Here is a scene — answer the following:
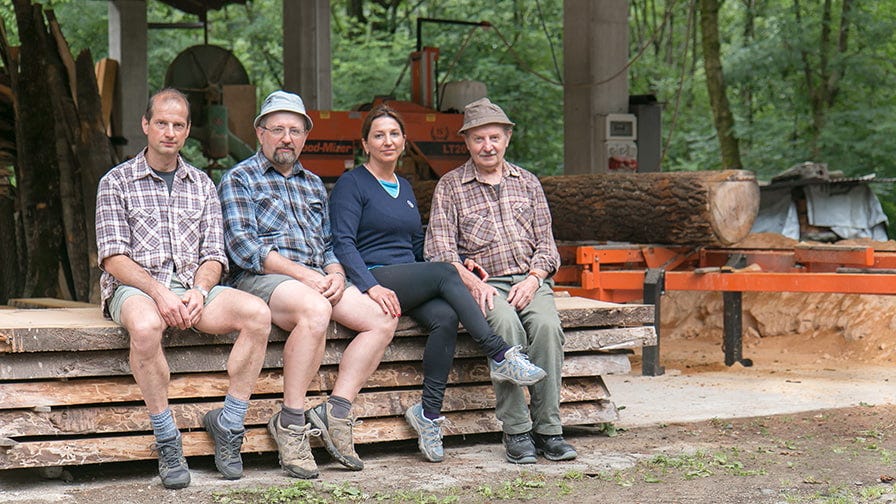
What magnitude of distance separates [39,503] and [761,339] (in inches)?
271

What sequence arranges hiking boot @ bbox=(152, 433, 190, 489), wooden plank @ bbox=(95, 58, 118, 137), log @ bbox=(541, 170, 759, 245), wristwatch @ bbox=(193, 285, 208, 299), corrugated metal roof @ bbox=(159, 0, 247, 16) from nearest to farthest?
hiking boot @ bbox=(152, 433, 190, 489) < wristwatch @ bbox=(193, 285, 208, 299) < log @ bbox=(541, 170, 759, 245) < wooden plank @ bbox=(95, 58, 118, 137) < corrugated metal roof @ bbox=(159, 0, 247, 16)

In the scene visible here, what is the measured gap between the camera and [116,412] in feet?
17.1

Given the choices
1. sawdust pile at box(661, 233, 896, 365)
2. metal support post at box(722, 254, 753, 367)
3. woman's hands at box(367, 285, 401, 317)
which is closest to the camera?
woman's hands at box(367, 285, 401, 317)

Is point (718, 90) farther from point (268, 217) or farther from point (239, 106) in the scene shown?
point (268, 217)

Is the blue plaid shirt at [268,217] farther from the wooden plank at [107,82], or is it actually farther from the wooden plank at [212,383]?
the wooden plank at [107,82]

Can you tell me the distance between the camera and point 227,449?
515cm

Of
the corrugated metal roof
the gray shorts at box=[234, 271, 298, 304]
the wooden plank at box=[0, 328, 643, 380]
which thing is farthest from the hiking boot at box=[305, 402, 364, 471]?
the corrugated metal roof

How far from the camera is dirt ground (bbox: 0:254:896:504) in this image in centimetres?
484

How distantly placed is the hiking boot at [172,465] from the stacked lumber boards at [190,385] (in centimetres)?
25

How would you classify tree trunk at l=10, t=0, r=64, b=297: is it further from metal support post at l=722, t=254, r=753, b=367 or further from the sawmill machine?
metal support post at l=722, t=254, r=753, b=367

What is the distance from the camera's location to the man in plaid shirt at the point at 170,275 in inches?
196

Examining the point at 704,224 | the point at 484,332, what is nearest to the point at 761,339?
the point at 704,224

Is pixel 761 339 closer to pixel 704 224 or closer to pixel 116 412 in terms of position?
pixel 704 224

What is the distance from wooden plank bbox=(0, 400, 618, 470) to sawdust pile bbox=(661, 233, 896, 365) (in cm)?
365
